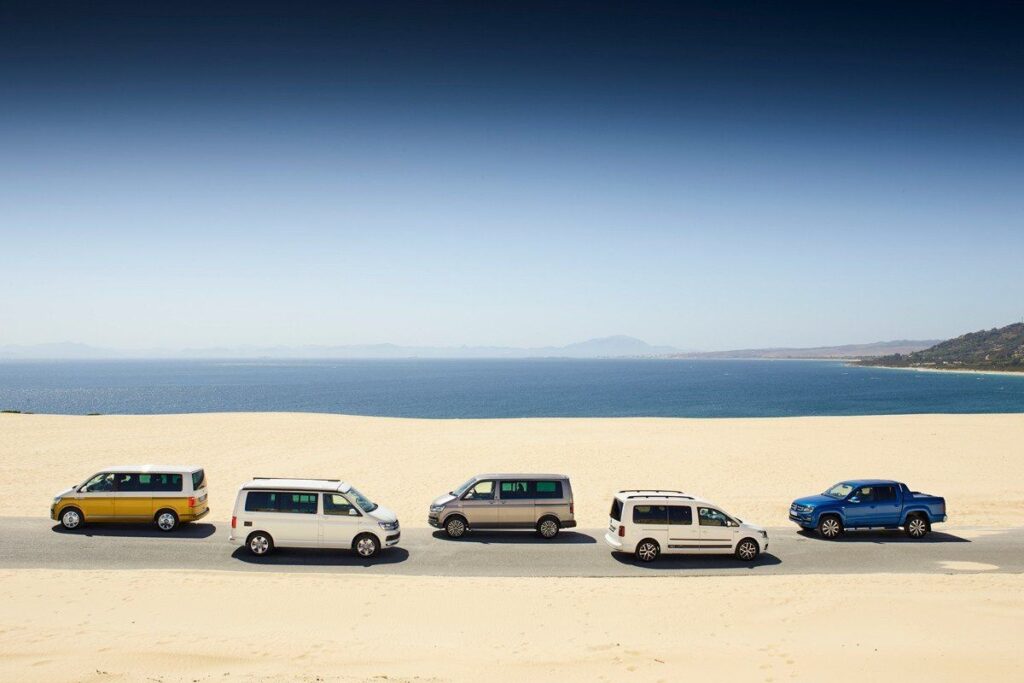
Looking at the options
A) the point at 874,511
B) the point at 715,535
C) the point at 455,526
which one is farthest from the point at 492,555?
the point at 874,511

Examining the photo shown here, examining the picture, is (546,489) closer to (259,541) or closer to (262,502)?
(262,502)

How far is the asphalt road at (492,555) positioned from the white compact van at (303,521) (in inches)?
17.0

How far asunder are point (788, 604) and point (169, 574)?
14.6 metres

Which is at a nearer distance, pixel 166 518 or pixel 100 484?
pixel 166 518

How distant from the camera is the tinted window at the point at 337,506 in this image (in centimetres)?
1764

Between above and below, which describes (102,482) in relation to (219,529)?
above

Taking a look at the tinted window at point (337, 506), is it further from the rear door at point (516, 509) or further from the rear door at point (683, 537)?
the rear door at point (683, 537)

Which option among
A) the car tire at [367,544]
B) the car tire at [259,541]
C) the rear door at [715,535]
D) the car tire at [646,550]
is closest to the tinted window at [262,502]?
the car tire at [259,541]

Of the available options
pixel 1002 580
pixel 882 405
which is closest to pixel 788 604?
pixel 1002 580

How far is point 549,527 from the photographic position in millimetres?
20125

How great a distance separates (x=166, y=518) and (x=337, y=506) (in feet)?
21.2

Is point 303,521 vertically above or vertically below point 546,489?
below

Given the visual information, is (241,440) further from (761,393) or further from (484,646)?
(761,393)

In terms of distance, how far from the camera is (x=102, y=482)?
20234mm
